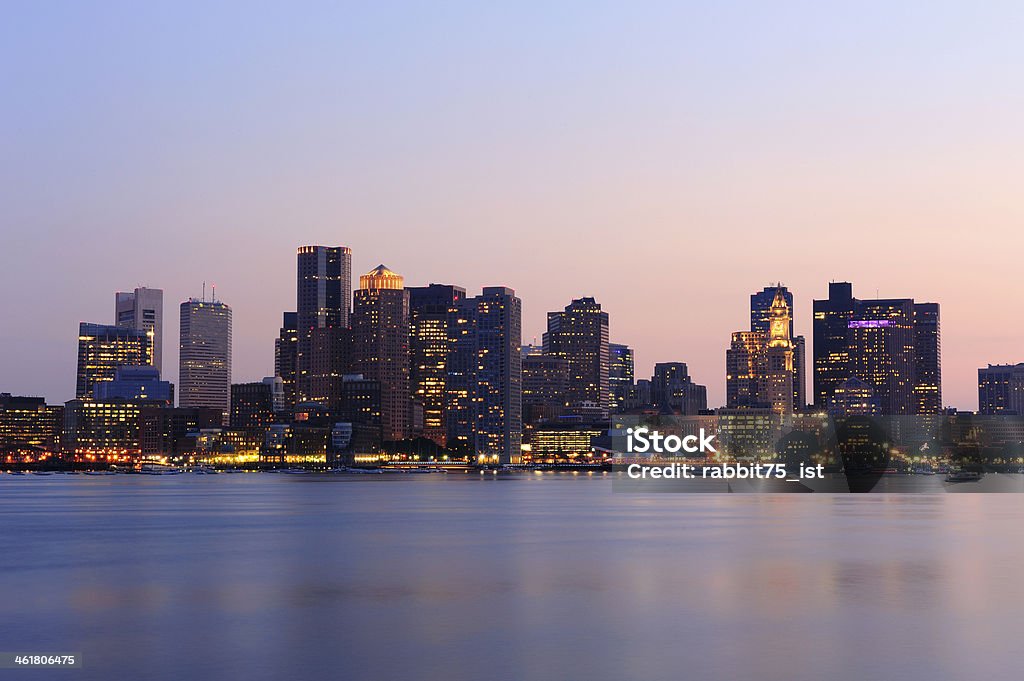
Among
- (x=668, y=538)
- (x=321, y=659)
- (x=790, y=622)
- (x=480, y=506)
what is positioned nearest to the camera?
(x=321, y=659)

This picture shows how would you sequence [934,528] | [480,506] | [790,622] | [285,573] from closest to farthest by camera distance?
[790,622] < [285,573] < [934,528] < [480,506]

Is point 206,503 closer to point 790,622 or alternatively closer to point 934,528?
point 934,528

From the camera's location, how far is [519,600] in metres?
43.1

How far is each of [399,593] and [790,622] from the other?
47.8 ft

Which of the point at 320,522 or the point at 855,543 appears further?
the point at 320,522

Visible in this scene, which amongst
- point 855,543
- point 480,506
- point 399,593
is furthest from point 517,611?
point 480,506

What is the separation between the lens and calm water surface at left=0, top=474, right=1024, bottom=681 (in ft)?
100

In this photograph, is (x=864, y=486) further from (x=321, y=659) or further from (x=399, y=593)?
(x=321, y=659)

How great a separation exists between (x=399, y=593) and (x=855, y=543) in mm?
33183

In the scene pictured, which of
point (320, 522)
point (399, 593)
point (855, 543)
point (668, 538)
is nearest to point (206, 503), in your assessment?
point (320, 522)

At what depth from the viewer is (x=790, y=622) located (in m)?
37.3

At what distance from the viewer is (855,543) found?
6906 centimetres

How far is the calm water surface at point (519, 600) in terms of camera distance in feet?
100

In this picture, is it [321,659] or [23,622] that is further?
[23,622]
